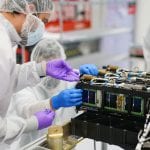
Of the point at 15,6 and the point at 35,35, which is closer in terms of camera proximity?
the point at 15,6

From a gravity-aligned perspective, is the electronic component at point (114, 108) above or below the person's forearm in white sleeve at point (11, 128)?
above

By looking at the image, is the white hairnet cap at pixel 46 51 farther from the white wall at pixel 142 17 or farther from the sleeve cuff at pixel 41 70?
the white wall at pixel 142 17

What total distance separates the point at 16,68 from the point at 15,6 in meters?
0.30

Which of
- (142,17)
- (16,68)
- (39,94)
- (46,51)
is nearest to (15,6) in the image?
(16,68)

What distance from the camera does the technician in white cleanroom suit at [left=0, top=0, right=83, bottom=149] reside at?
3.78ft

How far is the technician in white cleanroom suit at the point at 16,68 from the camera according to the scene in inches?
45.4

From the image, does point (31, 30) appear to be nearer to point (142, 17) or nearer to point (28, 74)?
point (28, 74)

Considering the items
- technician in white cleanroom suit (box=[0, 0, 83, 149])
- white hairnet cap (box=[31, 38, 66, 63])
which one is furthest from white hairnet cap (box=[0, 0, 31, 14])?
white hairnet cap (box=[31, 38, 66, 63])

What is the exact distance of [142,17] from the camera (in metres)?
4.05

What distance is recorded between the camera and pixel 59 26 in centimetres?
347

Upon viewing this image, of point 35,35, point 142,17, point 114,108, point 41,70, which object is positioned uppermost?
point 142,17

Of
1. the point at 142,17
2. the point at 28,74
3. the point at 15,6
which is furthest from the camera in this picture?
the point at 142,17

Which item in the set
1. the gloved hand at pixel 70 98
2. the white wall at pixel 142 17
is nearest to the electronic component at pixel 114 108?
the gloved hand at pixel 70 98

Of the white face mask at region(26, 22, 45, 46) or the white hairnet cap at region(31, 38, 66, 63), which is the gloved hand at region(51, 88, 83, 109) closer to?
the white face mask at region(26, 22, 45, 46)
